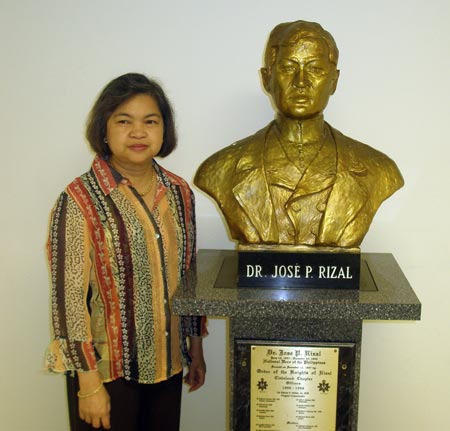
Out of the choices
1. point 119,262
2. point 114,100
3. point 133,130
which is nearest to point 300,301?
point 119,262

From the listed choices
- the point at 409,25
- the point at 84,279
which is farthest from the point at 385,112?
the point at 84,279

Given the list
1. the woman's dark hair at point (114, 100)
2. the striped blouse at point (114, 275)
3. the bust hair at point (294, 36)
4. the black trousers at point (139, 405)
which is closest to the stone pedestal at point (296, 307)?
the striped blouse at point (114, 275)

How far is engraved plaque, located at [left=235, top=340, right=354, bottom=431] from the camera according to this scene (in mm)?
1645

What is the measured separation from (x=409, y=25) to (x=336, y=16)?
0.30m

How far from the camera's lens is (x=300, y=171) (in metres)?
1.64

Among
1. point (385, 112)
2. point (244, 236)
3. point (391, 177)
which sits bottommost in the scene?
point (244, 236)

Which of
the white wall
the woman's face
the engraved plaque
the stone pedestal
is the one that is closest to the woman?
the woman's face

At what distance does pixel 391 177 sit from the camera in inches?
65.3

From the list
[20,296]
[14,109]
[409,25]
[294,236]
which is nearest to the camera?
[294,236]

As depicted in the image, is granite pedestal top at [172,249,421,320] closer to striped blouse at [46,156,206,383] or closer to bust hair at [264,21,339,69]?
striped blouse at [46,156,206,383]

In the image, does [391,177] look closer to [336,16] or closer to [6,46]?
[336,16]

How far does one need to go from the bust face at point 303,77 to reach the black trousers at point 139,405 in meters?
1.07

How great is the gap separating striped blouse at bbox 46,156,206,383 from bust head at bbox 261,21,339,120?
20.9 inches

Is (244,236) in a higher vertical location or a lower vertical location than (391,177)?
lower
